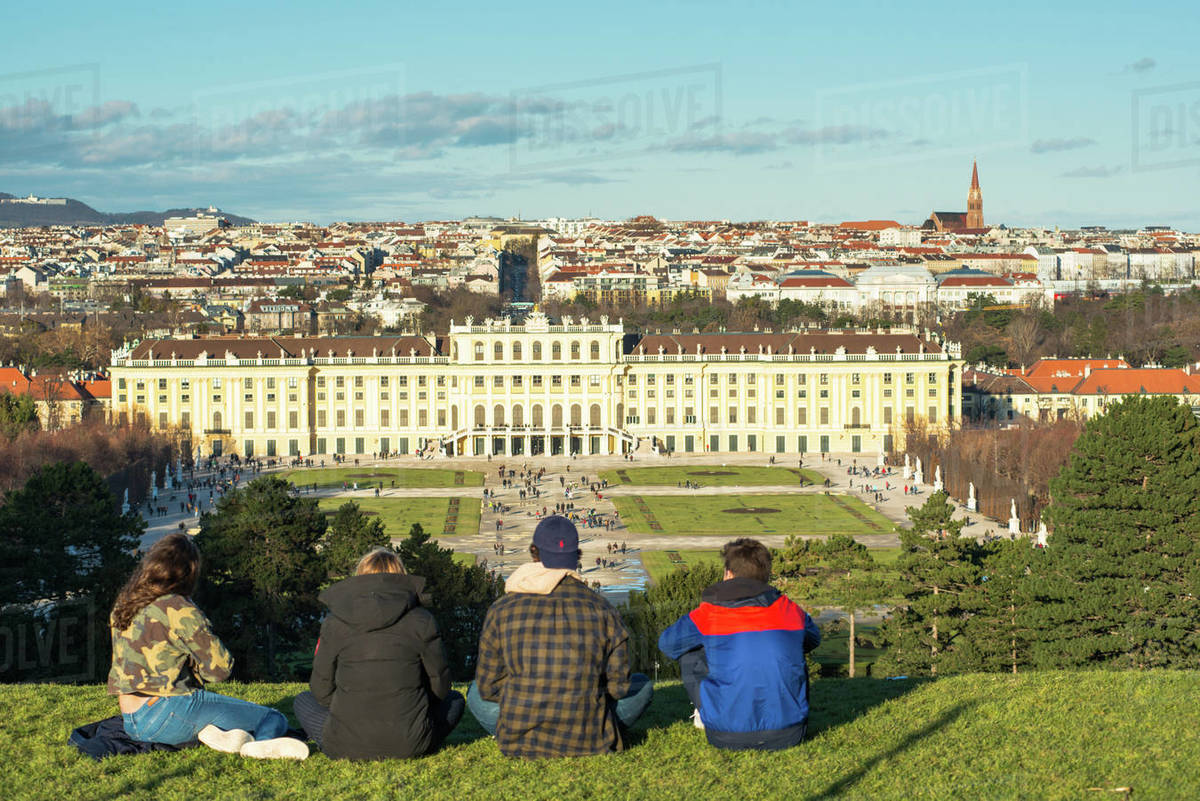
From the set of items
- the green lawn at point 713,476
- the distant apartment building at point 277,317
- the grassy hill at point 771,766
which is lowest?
the green lawn at point 713,476

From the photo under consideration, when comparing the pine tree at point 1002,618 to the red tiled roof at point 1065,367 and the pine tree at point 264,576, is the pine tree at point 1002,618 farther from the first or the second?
the red tiled roof at point 1065,367

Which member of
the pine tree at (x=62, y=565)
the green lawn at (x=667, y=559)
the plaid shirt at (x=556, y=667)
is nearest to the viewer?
the plaid shirt at (x=556, y=667)

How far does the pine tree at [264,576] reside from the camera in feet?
84.0

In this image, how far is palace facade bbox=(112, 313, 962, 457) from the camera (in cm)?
7731

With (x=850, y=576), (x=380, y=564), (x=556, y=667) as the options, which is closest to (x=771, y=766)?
(x=556, y=667)

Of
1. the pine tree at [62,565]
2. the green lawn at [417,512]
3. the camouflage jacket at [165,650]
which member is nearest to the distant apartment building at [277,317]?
the green lawn at [417,512]

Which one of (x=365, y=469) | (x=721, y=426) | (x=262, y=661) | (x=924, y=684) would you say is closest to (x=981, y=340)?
(x=721, y=426)

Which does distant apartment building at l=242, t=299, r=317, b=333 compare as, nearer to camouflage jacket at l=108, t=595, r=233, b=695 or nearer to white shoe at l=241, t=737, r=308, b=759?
camouflage jacket at l=108, t=595, r=233, b=695

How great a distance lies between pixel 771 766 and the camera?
883 cm

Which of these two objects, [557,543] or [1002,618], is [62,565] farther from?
[557,543]

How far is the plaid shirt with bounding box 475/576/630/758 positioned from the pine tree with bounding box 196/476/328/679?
1648cm

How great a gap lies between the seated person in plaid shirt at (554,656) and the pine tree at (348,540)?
17838 mm

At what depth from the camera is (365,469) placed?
227 feet

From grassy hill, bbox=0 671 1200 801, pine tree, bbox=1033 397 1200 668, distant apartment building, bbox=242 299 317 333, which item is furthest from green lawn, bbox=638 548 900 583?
distant apartment building, bbox=242 299 317 333
